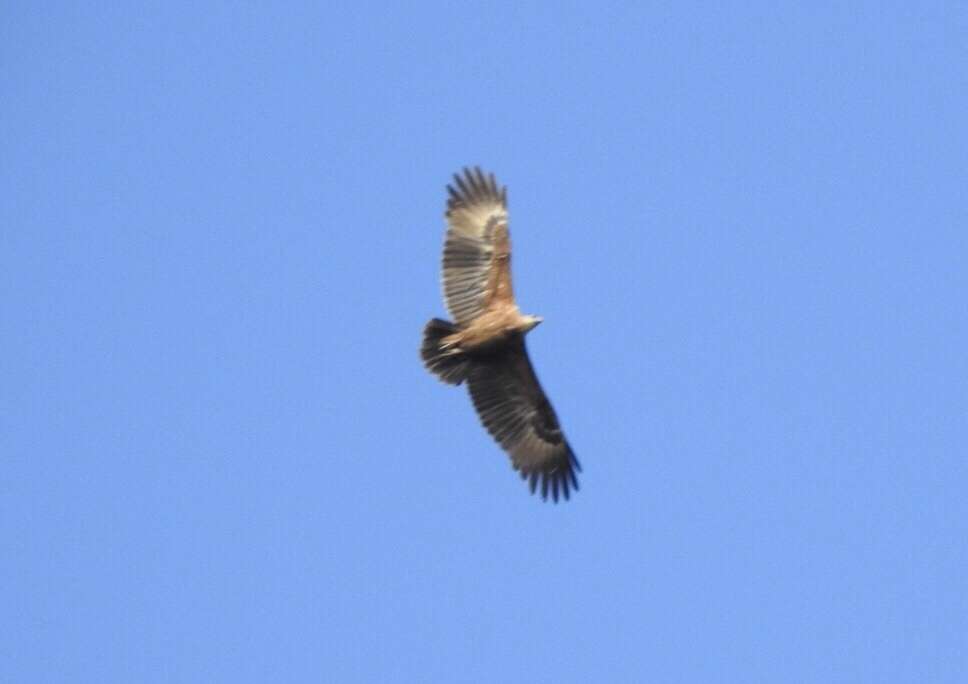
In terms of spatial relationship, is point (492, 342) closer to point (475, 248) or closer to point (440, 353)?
point (440, 353)

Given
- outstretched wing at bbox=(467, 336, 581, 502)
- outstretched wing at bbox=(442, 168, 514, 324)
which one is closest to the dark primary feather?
outstretched wing at bbox=(442, 168, 514, 324)

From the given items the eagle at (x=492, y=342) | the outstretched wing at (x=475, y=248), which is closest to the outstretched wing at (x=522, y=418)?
the eagle at (x=492, y=342)

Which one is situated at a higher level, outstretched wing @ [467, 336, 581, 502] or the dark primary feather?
the dark primary feather

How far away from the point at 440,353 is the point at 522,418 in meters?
1.54

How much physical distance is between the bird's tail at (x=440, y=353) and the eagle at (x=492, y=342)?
0.04 ft

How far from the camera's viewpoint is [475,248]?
20625 mm

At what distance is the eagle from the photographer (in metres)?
20.1

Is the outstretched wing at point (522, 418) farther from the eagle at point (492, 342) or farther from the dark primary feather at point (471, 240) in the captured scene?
the dark primary feather at point (471, 240)

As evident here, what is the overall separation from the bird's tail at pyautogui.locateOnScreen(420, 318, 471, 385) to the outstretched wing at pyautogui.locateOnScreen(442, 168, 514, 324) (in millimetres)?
298

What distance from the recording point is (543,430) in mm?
21047

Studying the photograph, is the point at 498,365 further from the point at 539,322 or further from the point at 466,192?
the point at 466,192

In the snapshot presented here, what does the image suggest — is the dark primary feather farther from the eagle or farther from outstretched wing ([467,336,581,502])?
outstretched wing ([467,336,581,502])

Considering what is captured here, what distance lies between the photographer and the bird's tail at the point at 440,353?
20.0m

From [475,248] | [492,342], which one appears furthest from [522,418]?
[475,248]
